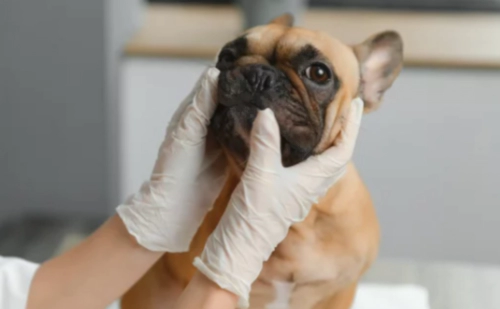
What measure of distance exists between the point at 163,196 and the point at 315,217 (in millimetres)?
191

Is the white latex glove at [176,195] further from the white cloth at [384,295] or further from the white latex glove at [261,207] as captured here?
the white cloth at [384,295]

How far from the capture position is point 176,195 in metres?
0.89

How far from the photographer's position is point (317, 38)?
2.84 ft

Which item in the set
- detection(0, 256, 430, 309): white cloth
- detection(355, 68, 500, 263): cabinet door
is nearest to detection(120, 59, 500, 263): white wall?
detection(355, 68, 500, 263): cabinet door

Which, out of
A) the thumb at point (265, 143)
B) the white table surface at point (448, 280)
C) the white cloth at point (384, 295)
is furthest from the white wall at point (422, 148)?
the thumb at point (265, 143)

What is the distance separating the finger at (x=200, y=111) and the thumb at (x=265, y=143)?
7 centimetres

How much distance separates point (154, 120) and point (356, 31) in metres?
0.61

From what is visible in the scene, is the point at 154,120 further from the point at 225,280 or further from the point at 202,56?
the point at 225,280

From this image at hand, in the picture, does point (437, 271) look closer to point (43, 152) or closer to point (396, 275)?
point (396, 275)

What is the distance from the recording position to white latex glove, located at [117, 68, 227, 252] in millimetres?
872

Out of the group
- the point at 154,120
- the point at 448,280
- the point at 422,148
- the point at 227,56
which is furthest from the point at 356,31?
the point at 227,56

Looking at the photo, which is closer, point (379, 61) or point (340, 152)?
point (340, 152)

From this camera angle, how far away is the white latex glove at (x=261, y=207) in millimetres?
800

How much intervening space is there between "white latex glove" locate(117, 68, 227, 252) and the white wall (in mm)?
973
